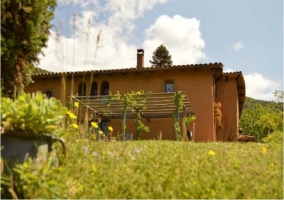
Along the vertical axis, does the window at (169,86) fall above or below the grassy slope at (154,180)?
above

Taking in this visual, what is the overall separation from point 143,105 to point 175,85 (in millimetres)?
3362

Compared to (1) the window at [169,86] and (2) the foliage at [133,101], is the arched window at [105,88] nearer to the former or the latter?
(1) the window at [169,86]

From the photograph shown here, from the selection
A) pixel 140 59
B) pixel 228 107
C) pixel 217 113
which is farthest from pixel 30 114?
pixel 140 59

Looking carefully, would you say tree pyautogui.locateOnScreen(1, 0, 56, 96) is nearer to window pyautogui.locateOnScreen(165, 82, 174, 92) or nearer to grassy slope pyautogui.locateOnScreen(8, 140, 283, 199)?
grassy slope pyautogui.locateOnScreen(8, 140, 283, 199)

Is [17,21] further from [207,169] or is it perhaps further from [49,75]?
[49,75]

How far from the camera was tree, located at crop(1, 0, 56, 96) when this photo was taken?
411 cm

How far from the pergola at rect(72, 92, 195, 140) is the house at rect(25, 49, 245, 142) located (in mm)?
424

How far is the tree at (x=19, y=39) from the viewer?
4.11 metres

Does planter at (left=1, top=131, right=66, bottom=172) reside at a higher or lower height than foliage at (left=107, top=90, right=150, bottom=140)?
lower

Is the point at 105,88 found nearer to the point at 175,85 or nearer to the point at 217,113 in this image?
the point at 175,85

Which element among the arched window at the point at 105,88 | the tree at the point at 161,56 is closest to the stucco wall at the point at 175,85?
the arched window at the point at 105,88

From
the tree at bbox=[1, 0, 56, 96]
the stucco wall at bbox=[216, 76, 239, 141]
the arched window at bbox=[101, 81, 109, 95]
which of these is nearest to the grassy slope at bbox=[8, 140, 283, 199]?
the tree at bbox=[1, 0, 56, 96]

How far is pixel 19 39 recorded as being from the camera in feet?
14.1

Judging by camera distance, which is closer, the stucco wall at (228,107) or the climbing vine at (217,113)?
the climbing vine at (217,113)
